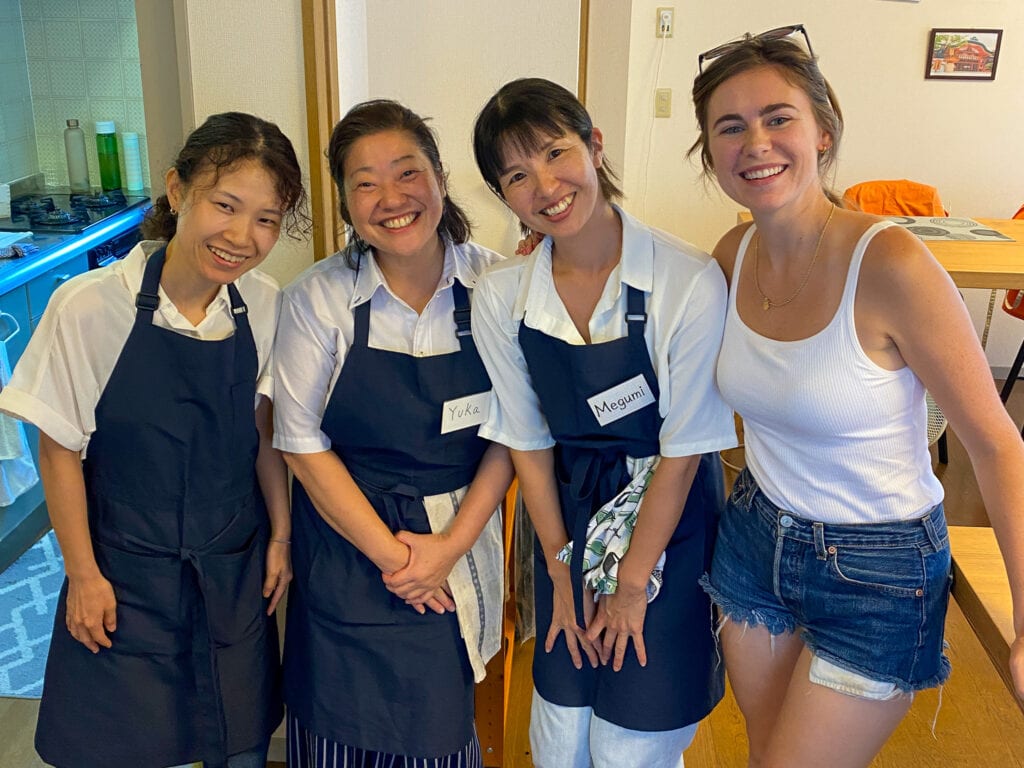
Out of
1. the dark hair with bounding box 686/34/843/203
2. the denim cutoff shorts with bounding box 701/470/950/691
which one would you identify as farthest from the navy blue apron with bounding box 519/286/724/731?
the dark hair with bounding box 686/34/843/203

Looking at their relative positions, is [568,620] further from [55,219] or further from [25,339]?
[55,219]

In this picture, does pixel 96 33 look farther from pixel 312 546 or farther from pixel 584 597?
pixel 584 597

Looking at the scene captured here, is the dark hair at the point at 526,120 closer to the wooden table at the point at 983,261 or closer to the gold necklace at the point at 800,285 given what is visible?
the gold necklace at the point at 800,285

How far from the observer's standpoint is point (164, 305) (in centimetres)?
148

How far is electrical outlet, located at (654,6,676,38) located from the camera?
4.67 meters

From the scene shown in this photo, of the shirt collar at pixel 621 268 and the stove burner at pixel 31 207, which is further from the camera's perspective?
the stove burner at pixel 31 207

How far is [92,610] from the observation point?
5.04 ft

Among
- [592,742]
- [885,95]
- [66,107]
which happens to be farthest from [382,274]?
[885,95]

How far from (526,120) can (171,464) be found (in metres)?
0.76

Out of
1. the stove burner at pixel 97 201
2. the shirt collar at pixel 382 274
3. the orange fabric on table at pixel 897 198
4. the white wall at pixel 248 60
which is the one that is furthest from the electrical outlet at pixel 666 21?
the shirt collar at pixel 382 274

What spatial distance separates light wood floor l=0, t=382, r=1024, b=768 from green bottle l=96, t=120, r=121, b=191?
221 centimetres

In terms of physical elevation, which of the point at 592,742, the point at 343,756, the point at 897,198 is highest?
the point at 897,198

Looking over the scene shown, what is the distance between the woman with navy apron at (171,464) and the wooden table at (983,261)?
2.35 meters

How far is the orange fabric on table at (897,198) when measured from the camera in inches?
171
